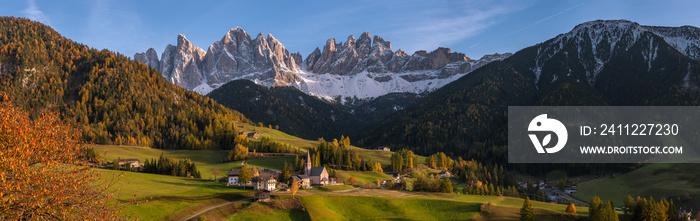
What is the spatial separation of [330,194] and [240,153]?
241 feet

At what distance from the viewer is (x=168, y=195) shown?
7544cm

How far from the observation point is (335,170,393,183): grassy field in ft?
401

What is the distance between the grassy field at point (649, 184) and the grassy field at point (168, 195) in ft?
429

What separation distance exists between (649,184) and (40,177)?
18157 cm

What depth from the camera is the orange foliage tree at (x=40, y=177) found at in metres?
19.6

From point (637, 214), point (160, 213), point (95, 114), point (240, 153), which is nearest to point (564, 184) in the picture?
point (637, 214)

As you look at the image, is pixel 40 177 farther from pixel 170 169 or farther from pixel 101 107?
pixel 101 107

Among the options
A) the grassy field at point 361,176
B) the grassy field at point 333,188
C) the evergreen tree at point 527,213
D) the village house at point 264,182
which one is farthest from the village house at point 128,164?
the evergreen tree at point 527,213

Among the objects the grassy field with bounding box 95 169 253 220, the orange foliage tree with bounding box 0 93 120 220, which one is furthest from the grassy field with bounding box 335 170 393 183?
the orange foliage tree with bounding box 0 93 120 220

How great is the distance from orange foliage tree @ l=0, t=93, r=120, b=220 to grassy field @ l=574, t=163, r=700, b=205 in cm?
15760

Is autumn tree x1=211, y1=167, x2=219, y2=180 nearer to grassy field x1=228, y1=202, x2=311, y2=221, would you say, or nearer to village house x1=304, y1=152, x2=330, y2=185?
village house x1=304, y1=152, x2=330, y2=185

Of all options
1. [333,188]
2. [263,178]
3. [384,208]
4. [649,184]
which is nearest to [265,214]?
[263,178]

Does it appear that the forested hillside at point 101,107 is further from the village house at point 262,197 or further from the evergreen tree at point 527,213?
the evergreen tree at point 527,213

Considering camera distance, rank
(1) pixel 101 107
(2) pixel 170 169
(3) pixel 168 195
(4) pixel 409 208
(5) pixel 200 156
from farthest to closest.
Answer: (1) pixel 101 107 → (5) pixel 200 156 → (2) pixel 170 169 → (4) pixel 409 208 → (3) pixel 168 195
